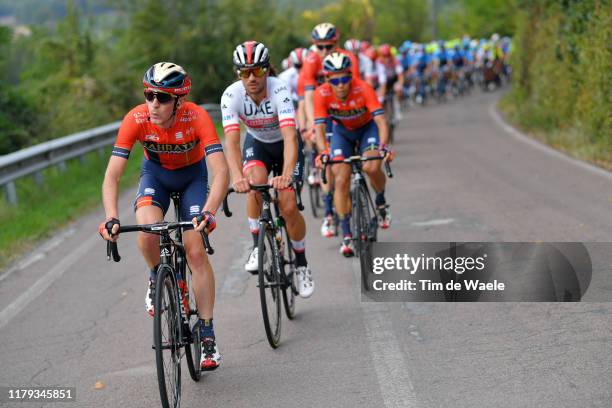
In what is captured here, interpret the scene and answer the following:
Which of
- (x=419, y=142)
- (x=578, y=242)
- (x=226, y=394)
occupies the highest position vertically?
(x=226, y=394)

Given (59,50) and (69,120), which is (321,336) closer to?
(69,120)

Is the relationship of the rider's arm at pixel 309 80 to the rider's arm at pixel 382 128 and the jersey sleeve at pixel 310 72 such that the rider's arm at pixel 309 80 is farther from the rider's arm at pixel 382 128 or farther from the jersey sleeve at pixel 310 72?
the rider's arm at pixel 382 128

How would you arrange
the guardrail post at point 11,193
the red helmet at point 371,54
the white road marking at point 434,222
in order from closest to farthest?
the white road marking at point 434,222, the guardrail post at point 11,193, the red helmet at point 371,54

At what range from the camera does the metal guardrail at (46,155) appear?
14.2 meters

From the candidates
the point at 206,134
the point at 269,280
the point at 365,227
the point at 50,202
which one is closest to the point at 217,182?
the point at 206,134

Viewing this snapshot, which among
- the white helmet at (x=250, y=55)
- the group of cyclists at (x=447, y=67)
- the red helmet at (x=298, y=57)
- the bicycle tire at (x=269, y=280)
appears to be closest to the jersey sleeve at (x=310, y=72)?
the red helmet at (x=298, y=57)

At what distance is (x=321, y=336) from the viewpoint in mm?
7465

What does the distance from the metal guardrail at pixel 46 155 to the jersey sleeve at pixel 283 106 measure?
669 centimetres

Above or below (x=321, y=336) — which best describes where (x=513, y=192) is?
below

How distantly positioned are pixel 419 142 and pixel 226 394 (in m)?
16.5

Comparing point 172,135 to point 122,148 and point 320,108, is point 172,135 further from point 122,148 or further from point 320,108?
point 320,108

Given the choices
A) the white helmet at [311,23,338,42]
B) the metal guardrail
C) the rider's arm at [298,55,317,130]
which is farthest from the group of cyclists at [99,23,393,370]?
the metal guardrail

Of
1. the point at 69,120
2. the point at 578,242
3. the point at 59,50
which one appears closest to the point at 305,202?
the point at 578,242

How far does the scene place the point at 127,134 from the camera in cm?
649
